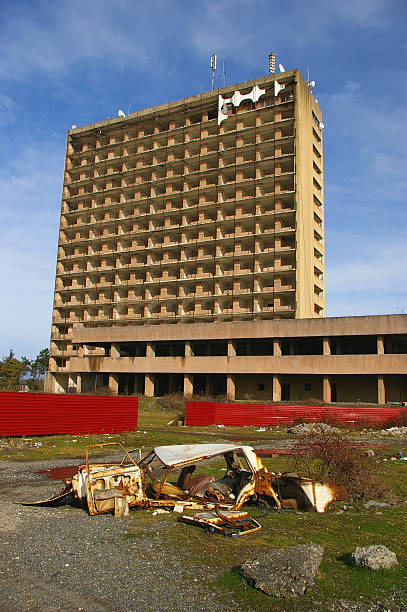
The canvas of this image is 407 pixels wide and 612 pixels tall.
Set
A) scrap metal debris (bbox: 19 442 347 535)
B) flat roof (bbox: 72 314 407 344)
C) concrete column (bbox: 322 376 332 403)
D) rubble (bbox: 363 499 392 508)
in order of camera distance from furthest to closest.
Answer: concrete column (bbox: 322 376 332 403)
flat roof (bbox: 72 314 407 344)
rubble (bbox: 363 499 392 508)
scrap metal debris (bbox: 19 442 347 535)

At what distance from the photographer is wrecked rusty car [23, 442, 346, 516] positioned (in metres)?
9.10

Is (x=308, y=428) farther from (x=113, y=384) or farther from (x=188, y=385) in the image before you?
(x=113, y=384)

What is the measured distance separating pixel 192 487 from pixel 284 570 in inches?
163

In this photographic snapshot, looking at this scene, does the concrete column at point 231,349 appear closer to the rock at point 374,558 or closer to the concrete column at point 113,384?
the concrete column at point 113,384

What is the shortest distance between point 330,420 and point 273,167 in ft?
128

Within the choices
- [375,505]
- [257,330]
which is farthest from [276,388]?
[375,505]

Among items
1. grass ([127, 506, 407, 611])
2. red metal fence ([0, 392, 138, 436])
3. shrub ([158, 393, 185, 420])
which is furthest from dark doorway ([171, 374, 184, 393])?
grass ([127, 506, 407, 611])

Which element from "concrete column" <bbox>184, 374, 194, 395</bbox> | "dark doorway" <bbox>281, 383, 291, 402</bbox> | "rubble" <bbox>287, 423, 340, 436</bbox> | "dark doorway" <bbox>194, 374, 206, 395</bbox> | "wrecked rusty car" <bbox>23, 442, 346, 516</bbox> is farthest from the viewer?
"dark doorway" <bbox>194, 374, 206, 395</bbox>

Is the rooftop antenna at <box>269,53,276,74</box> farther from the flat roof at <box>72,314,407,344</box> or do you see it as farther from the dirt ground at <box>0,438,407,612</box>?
the dirt ground at <box>0,438,407,612</box>

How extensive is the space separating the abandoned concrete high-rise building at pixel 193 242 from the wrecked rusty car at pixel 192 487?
112 feet

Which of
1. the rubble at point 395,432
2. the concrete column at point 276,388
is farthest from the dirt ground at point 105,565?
the concrete column at point 276,388

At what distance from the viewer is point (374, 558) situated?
6.30m

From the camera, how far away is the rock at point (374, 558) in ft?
20.4

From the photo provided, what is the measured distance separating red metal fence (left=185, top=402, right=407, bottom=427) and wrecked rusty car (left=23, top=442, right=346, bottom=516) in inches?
792
